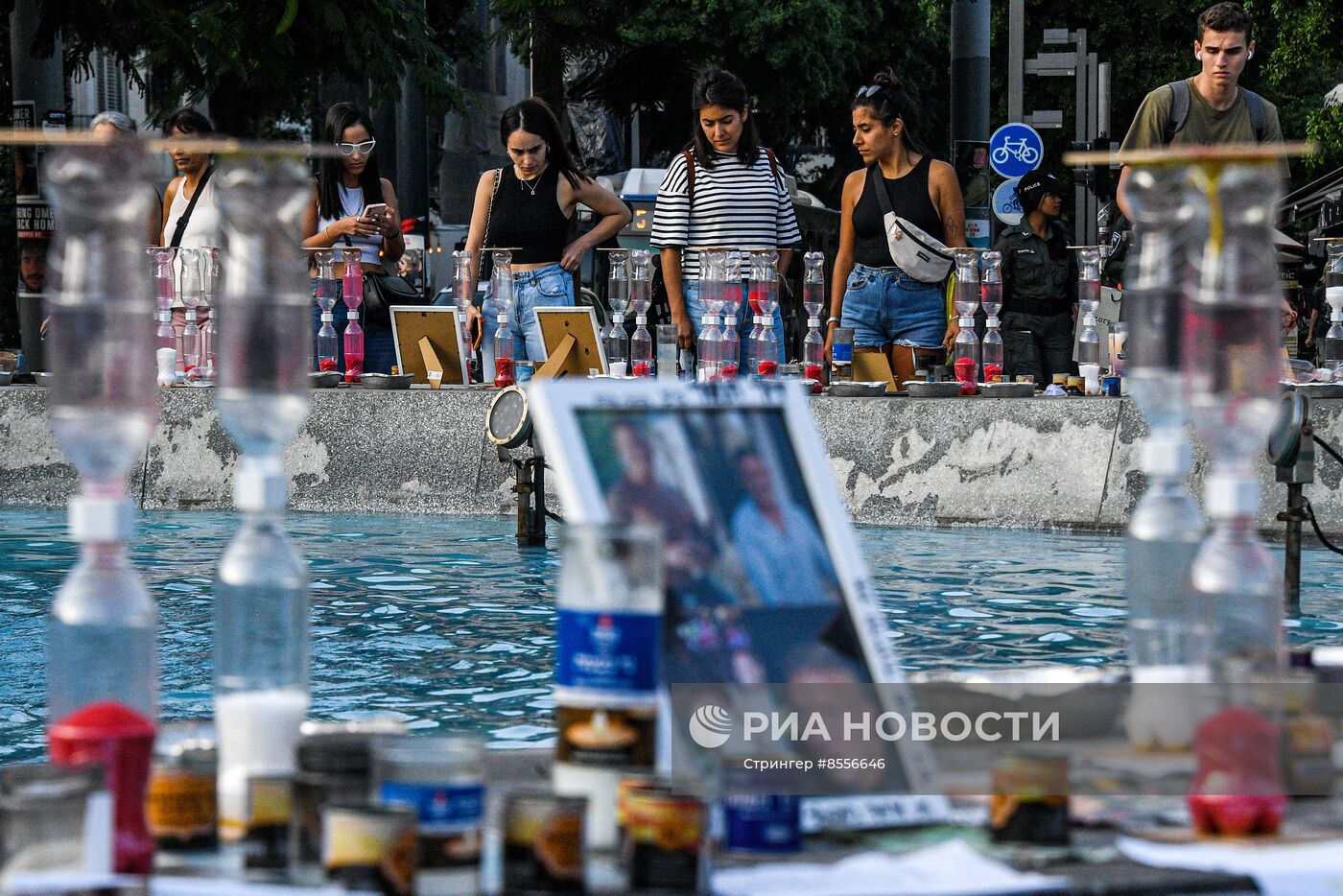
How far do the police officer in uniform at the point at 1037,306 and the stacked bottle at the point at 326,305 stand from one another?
416 cm

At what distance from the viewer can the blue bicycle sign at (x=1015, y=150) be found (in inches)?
843

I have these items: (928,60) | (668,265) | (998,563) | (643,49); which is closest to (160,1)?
(668,265)

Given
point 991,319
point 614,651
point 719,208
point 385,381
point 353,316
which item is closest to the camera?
point 614,651

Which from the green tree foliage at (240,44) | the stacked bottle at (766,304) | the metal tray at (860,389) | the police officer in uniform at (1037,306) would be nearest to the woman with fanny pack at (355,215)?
the stacked bottle at (766,304)

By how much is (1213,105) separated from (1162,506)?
22.5 feet

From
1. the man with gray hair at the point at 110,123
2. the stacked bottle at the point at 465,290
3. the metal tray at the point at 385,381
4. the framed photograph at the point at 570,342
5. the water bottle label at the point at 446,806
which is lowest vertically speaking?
the water bottle label at the point at 446,806

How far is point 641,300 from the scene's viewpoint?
11195mm

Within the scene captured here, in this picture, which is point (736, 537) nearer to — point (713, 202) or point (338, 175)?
point (713, 202)

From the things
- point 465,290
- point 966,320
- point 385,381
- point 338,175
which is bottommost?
point 385,381

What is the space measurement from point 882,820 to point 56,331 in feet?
3.69

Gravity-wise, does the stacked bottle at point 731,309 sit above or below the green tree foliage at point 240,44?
below

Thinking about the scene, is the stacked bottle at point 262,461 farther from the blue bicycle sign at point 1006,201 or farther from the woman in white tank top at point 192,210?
the blue bicycle sign at point 1006,201

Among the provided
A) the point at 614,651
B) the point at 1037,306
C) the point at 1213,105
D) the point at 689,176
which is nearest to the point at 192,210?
the point at 689,176

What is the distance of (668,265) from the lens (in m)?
10.5
